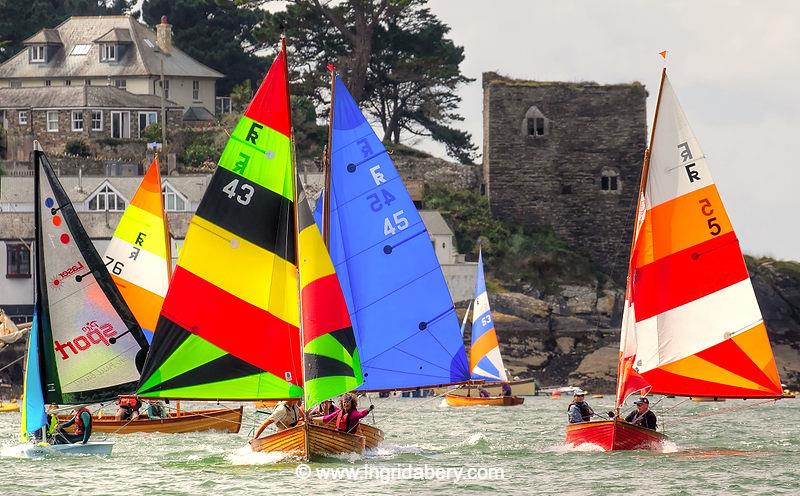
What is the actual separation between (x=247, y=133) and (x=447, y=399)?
35.0m

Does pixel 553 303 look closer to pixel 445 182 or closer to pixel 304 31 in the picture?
pixel 445 182

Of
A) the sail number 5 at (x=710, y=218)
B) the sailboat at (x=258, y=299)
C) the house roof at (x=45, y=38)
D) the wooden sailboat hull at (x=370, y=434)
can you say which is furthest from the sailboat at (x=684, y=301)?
the house roof at (x=45, y=38)

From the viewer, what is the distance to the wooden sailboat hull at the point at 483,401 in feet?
206

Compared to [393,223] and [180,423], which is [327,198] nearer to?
[393,223]

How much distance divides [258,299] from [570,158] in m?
58.0

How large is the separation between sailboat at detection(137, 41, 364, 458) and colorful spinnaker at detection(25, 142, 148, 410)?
382cm

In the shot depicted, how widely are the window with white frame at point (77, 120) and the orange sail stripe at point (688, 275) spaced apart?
59.4 m

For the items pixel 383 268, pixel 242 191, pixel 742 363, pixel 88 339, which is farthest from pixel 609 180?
pixel 242 191

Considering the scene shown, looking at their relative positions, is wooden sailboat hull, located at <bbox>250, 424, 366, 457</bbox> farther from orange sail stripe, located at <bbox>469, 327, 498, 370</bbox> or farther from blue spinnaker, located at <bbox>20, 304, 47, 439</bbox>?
orange sail stripe, located at <bbox>469, 327, 498, 370</bbox>

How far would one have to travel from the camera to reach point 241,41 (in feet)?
338

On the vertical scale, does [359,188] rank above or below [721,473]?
above

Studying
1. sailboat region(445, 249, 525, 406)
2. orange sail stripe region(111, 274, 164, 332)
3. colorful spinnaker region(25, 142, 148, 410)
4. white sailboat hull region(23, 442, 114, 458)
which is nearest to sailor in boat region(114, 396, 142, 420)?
orange sail stripe region(111, 274, 164, 332)

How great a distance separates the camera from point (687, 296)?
34.5 meters

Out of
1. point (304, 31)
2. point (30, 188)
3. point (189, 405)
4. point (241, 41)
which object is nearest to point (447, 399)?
point (189, 405)
